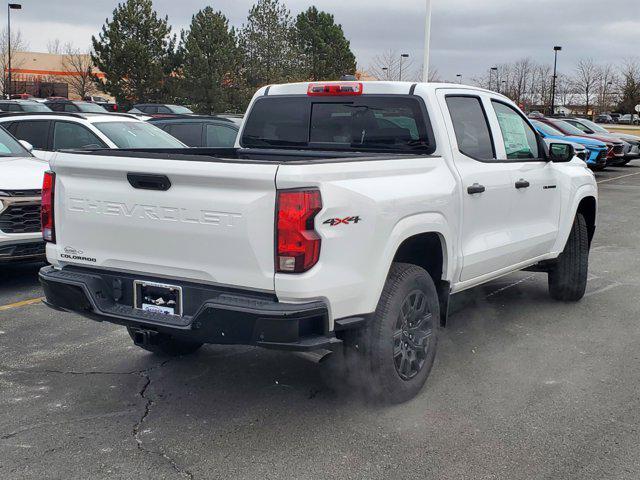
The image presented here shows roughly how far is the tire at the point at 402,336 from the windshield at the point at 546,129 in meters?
16.9

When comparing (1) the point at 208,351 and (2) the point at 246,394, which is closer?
(2) the point at 246,394

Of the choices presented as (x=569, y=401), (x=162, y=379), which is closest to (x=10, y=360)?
(x=162, y=379)

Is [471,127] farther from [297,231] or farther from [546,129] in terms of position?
[546,129]

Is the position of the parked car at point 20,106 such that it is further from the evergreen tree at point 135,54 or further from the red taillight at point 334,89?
the red taillight at point 334,89

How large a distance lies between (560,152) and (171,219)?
366 cm

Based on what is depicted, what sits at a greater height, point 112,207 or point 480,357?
point 112,207

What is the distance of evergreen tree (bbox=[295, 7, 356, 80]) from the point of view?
167 ft

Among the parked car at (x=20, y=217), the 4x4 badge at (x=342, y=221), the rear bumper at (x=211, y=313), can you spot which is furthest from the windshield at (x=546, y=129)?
the rear bumper at (x=211, y=313)

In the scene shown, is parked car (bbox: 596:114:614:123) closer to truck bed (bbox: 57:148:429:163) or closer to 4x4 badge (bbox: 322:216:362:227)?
truck bed (bbox: 57:148:429:163)

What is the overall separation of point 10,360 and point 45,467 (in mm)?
1822

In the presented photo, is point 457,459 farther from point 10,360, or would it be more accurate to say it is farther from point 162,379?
point 10,360

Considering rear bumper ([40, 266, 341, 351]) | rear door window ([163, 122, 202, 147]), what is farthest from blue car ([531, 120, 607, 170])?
rear bumper ([40, 266, 341, 351])

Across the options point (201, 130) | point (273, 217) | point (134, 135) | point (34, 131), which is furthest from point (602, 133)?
point (273, 217)

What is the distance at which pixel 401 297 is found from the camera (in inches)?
164
